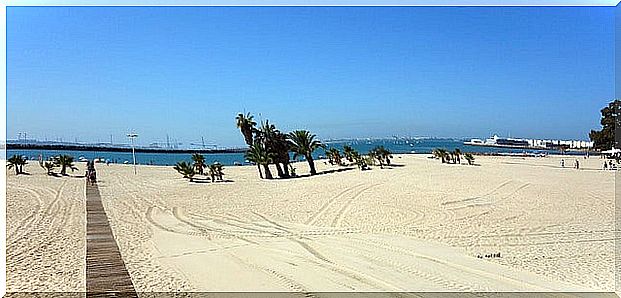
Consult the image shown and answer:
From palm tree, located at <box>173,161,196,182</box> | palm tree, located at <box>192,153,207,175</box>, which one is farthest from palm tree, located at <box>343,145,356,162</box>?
palm tree, located at <box>173,161,196,182</box>

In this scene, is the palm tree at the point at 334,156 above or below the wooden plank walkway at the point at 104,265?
above

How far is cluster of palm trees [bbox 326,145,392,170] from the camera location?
52.8ft

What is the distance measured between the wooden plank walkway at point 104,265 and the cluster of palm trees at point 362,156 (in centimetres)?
1014

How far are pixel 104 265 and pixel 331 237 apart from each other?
8.21ft

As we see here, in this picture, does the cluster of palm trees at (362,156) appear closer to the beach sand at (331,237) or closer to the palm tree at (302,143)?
the palm tree at (302,143)

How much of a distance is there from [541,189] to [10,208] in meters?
9.25

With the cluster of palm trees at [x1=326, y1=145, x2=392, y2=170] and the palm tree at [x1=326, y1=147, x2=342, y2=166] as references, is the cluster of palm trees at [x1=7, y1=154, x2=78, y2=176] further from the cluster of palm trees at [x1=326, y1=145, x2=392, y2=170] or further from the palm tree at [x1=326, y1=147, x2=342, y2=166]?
the palm tree at [x1=326, y1=147, x2=342, y2=166]

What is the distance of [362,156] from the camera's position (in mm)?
16891

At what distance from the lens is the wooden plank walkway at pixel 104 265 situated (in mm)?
3508

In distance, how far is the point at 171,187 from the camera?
11523mm

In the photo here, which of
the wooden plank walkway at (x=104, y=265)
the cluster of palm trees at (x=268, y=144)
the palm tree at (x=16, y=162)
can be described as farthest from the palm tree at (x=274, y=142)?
the wooden plank walkway at (x=104, y=265)

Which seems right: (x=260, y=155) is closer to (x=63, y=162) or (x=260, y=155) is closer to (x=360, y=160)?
(x=360, y=160)

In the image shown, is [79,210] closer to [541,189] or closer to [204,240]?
[204,240]

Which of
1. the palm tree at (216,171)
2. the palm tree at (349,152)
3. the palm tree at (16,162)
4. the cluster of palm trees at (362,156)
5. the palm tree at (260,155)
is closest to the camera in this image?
the palm tree at (216,171)
